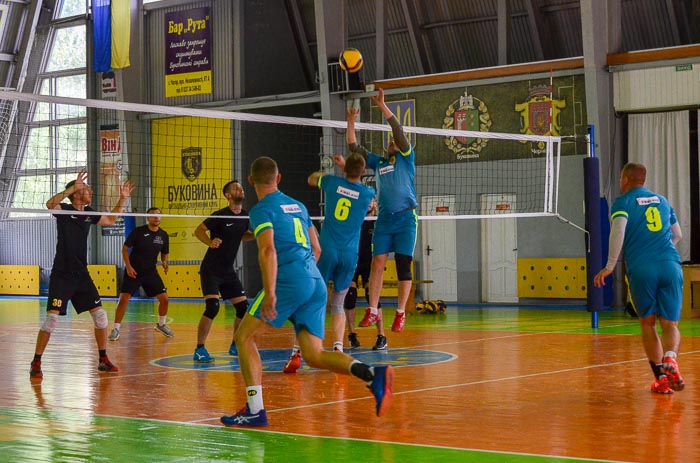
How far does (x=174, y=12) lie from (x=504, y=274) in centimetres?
1374

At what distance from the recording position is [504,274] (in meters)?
26.7

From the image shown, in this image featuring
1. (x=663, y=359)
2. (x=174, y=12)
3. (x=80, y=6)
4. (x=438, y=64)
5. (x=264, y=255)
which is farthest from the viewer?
(x=80, y=6)

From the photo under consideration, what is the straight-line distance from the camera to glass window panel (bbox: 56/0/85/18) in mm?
35000

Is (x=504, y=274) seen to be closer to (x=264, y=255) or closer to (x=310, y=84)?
(x=310, y=84)

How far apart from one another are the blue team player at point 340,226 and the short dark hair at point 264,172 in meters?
2.80

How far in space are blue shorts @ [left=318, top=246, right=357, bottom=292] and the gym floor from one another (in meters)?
1.01

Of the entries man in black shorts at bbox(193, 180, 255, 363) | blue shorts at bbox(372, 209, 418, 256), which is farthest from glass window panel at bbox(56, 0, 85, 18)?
blue shorts at bbox(372, 209, 418, 256)

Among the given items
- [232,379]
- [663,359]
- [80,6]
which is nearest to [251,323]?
[232,379]

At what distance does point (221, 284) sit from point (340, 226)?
2519mm

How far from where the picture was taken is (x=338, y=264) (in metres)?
10.5

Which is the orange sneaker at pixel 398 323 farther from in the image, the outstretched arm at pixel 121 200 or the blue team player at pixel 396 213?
the outstretched arm at pixel 121 200

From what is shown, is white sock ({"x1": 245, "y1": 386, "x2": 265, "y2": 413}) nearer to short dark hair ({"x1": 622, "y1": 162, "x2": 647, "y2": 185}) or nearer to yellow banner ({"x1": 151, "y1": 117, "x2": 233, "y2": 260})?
short dark hair ({"x1": 622, "y1": 162, "x2": 647, "y2": 185})

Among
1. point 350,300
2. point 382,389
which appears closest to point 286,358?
point 350,300

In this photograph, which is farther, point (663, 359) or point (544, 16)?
point (544, 16)
